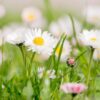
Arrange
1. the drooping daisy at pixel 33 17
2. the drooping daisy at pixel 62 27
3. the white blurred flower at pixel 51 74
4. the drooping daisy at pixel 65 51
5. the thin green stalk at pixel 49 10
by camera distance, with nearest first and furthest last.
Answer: the white blurred flower at pixel 51 74 → the drooping daisy at pixel 65 51 → the thin green stalk at pixel 49 10 → the drooping daisy at pixel 62 27 → the drooping daisy at pixel 33 17

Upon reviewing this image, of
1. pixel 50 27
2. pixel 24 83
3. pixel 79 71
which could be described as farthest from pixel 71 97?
pixel 50 27

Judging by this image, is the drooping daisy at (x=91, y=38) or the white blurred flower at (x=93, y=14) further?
the white blurred flower at (x=93, y=14)

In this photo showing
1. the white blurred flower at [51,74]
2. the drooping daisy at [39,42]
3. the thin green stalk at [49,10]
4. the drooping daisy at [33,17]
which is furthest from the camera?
the drooping daisy at [33,17]

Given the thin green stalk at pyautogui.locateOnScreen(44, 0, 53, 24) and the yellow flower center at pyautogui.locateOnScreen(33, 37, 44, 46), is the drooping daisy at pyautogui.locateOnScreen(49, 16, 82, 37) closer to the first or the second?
Answer: the thin green stalk at pyautogui.locateOnScreen(44, 0, 53, 24)

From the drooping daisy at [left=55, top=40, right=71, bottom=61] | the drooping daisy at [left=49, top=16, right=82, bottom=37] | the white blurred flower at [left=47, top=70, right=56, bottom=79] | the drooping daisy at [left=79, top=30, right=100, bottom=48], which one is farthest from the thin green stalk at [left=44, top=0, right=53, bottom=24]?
the white blurred flower at [left=47, top=70, right=56, bottom=79]

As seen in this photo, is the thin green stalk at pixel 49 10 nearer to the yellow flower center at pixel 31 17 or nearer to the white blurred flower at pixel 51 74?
the yellow flower center at pixel 31 17

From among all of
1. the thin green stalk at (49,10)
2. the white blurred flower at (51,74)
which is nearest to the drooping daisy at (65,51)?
the white blurred flower at (51,74)

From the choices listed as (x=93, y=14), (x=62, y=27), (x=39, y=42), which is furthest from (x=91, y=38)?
(x=93, y=14)
